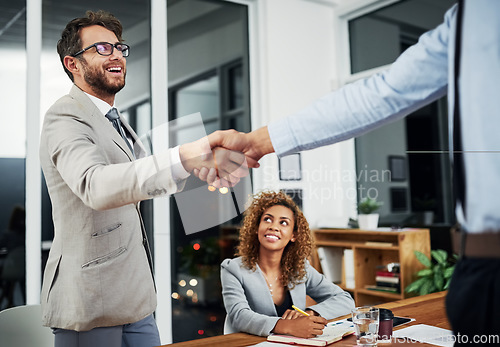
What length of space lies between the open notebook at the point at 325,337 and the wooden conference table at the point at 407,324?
0.02 m

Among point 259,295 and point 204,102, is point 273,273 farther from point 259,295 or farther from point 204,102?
point 204,102

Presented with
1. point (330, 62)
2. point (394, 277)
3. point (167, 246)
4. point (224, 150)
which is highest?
point (330, 62)

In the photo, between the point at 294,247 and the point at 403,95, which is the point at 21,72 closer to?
Answer: the point at 294,247

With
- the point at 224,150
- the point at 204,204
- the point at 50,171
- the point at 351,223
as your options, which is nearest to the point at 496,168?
the point at 224,150

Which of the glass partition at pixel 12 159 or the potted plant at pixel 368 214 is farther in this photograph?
the potted plant at pixel 368 214

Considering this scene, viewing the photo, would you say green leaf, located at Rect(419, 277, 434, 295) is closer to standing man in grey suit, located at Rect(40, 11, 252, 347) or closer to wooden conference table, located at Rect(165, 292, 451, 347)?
wooden conference table, located at Rect(165, 292, 451, 347)

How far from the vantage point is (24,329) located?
1.92 m

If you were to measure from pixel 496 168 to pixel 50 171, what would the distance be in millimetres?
1253

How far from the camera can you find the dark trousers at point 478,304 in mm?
711

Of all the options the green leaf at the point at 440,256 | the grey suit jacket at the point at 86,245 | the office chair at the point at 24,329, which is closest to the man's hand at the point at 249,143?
the grey suit jacket at the point at 86,245

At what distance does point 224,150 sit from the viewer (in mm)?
1365

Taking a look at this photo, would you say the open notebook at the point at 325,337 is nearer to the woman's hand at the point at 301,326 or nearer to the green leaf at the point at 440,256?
the woman's hand at the point at 301,326

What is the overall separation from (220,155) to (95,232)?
Answer: 486mm

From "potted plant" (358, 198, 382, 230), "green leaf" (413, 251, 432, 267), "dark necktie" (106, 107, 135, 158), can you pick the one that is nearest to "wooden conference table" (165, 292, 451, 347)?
"dark necktie" (106, 107, 135, 158)
